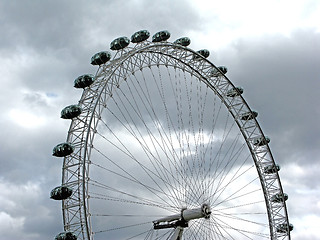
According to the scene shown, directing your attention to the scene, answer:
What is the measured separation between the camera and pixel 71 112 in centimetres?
2264

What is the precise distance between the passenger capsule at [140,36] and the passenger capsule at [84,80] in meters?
4.44

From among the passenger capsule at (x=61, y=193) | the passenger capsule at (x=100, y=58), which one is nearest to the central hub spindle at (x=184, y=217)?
the passenger capsule at (x=61, y=193)

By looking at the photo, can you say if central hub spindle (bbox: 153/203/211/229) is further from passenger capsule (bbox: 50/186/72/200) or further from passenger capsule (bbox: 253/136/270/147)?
passenger capsule (bbox: 253/136/270/147)

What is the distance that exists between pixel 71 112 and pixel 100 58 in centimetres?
390

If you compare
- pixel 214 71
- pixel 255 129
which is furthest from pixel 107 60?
pixel 255 129

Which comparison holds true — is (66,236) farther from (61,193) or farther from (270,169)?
(270,169)

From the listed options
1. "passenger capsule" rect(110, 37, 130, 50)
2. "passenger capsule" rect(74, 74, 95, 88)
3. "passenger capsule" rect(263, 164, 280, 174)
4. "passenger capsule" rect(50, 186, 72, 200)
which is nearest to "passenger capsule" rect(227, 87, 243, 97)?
"passenger capsule" rect(263, 164, 280, 174)

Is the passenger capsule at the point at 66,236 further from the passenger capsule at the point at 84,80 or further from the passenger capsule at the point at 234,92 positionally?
the passenger capsule at the point at 234,92

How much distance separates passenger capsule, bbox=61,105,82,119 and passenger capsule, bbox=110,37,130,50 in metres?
4.73

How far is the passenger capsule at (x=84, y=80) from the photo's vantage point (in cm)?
2366

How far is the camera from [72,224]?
22422mm

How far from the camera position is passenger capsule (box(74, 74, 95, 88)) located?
23.7m


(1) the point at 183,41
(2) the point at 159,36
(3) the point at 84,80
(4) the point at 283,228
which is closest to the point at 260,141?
(4) the point at 283,228

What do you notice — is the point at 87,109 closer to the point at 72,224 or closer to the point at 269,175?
the point at 72,224
